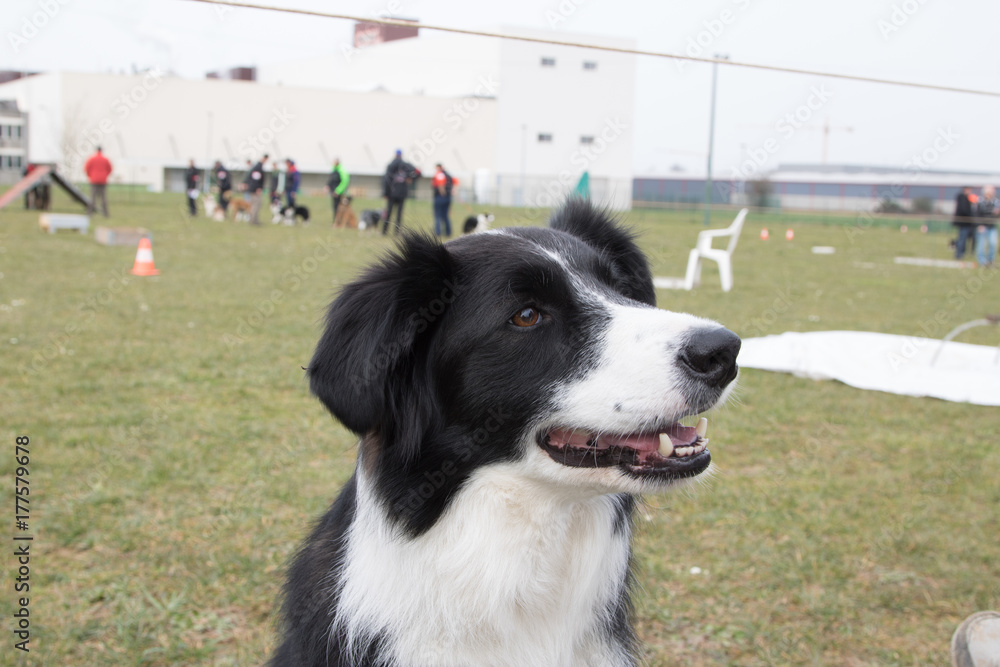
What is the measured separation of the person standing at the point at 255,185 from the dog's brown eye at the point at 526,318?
73.7 ft

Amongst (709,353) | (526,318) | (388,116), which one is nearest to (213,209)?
(526,318)

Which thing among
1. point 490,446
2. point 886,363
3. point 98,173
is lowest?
point 886,363

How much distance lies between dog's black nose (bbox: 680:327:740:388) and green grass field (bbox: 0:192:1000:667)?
68cm

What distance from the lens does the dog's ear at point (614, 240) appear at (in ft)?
9.42

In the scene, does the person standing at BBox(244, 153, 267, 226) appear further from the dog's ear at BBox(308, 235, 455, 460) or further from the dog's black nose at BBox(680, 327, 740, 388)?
the dog's black nose at BBox(680, 327, 740, 388)

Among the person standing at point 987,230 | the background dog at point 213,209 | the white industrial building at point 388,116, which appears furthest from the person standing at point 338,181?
the white industrial building at point 388,116

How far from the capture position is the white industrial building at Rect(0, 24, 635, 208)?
180ft

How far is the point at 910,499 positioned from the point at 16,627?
5.09 meters

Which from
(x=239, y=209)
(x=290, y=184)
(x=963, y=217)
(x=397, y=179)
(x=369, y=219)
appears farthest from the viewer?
(x=290, y=184)

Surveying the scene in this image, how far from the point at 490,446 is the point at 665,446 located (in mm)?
495

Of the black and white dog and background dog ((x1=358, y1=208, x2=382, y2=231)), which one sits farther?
background dog ((x1=358, y1=208, x2=382, y2=231))

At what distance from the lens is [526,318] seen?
7.29ft

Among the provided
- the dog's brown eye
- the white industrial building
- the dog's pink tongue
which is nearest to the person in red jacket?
the dog's brown eye

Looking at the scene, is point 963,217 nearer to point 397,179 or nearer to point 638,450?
point 397,179
